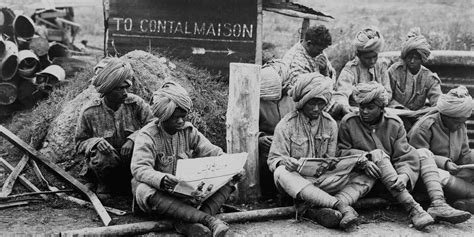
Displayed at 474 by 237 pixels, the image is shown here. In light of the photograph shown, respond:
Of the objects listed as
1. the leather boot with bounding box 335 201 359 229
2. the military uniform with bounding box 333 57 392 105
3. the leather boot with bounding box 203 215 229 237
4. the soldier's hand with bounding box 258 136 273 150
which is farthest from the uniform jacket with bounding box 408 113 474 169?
the leather boot with bounding box 203 215 229 237

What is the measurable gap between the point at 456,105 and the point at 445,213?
111 cm

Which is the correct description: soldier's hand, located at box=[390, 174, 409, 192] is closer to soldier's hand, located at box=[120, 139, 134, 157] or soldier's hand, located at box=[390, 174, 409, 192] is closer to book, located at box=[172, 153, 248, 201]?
book, located at box=[172, 153, 248, 201]

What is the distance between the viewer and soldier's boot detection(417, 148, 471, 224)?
5.61 meters

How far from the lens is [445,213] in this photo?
564cm

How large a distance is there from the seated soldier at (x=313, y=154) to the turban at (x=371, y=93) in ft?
0.96

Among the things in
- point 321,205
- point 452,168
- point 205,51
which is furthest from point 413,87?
point 205,51

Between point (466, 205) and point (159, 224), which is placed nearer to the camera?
point (159, 224)

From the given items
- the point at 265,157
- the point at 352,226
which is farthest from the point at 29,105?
the point at 352,226

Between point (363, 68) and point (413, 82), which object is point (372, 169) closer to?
point (363, 68)

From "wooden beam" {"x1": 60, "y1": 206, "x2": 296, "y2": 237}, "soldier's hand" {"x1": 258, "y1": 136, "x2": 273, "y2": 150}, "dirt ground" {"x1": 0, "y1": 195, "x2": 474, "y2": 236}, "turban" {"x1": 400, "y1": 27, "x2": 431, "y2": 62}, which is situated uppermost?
"turban" {"x1": 400, "y1": 27, "x2": 431, "y2": 62}

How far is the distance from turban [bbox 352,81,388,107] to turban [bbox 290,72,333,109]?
0.30 m

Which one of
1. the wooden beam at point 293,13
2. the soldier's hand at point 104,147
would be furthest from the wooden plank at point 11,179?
the wooden beam at point 293,13

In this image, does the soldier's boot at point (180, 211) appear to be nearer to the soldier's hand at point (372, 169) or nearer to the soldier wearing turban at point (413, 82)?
the soldier's hand at point (372, 169)

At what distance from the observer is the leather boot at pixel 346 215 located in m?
5.30
